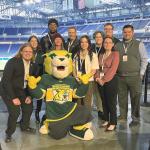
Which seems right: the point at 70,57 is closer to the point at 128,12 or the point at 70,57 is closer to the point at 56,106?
the point at 56,106

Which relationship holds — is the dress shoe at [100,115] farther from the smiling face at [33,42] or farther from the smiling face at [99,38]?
the smiling face at [33,42]

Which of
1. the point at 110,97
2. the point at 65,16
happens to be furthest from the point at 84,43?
the point at 65,16

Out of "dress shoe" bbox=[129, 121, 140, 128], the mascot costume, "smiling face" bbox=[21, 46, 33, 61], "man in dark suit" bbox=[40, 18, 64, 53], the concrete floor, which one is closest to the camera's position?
the concrete floor

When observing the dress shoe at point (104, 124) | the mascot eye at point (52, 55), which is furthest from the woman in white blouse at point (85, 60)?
the dress shoe at point (104, 124)

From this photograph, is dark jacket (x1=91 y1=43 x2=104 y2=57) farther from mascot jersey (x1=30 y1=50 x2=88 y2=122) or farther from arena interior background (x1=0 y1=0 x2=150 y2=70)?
arena interior background (x1=0 y1=0 x2=150 y2=70)

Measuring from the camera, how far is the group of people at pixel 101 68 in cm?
447

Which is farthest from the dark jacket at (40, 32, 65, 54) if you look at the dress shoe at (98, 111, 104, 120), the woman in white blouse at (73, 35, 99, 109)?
the dress shoe at (98, 111, 104, 120)

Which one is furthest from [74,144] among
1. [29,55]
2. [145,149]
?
[29,55]

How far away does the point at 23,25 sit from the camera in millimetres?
7355

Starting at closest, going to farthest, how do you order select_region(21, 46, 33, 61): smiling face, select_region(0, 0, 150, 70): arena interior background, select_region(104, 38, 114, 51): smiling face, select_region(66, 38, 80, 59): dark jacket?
select_region(21, 46, 33, 61): smiling face → select_region(104, 38, 114, 51): smiling face → select_region(66, 38, 80, 59): dark jacket → select_region(0, 0, 150, 70): arena interior background

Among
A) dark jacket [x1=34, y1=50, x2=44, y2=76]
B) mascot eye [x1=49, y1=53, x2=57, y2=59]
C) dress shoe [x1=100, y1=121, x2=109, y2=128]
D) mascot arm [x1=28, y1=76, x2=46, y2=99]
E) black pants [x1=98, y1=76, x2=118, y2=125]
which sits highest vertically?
mascot eye [x1=49, y1=53, x2=57, y2=59]

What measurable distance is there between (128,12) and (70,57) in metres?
2.87

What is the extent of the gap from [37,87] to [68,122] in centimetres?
56

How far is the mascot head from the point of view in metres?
4.48
